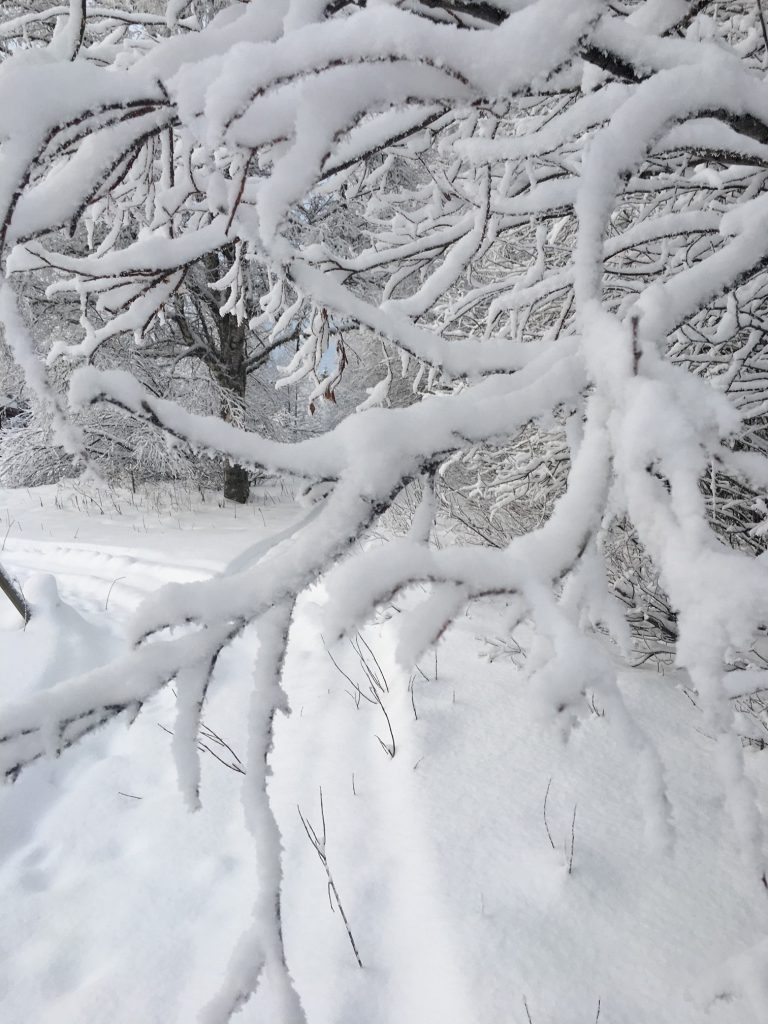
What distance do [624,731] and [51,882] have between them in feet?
6.91

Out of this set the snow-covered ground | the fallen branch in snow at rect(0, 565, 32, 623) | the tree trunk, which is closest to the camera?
the snow-covered ground

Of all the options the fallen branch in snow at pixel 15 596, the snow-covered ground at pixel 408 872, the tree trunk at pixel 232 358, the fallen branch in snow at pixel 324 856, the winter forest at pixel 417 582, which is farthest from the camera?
the tree trunk at pixel 232 358

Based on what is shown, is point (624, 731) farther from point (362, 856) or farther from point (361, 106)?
point (362, 856)

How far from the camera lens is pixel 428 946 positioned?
4.66 ft

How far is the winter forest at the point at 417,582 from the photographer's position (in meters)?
0.59

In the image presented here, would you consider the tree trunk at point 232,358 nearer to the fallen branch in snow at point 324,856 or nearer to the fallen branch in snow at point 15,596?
the fallen branch in snow at point 15,596

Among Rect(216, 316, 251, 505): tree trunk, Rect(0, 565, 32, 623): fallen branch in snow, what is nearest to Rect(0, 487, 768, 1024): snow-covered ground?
Rect(0, 565, 32, 623): fallen branch in snow

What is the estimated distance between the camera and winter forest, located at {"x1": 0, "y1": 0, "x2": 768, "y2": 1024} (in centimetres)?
59

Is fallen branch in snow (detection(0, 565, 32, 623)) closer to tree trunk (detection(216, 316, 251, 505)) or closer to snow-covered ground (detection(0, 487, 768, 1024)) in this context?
snow-covered ground (detection(0, 487, 768, 1024))

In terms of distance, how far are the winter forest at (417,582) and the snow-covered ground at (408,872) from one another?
0.03 feet

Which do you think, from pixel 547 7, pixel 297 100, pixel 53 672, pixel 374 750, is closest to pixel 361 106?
pixel 297 100

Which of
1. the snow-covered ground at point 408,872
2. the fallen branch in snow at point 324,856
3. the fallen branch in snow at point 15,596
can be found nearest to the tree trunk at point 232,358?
the fallen branch in snow at point 15,596

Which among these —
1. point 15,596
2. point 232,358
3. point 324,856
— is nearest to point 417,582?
point 324,856

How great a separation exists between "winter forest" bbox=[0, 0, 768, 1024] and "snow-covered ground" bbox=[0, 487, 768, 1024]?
0.01 meters
